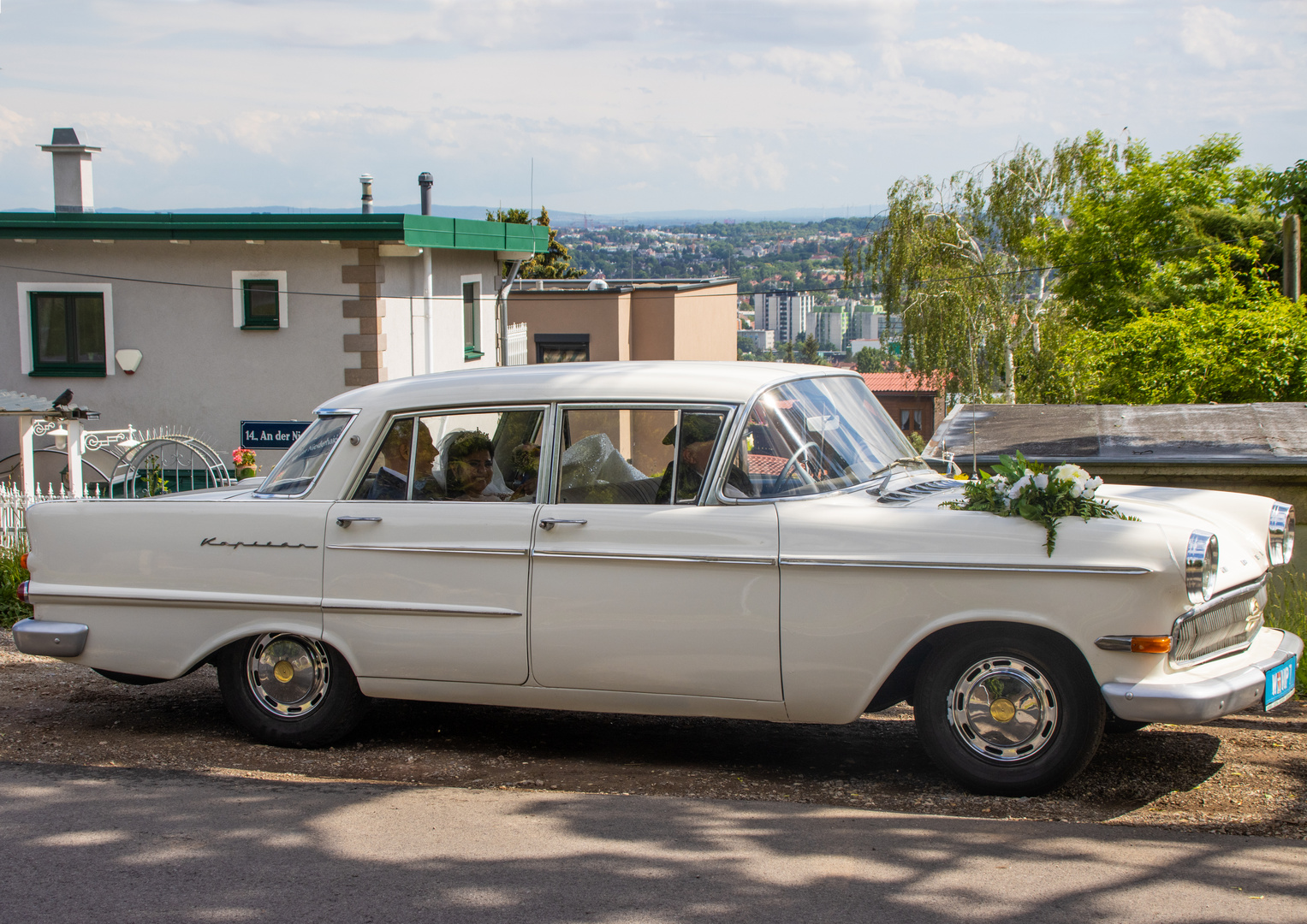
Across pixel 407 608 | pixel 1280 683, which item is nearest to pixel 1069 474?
pixel 1280 683

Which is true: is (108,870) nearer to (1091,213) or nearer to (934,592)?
(934,592)

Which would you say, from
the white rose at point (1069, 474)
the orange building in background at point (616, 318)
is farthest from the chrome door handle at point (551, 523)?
the orange building in background at point (616, 318)

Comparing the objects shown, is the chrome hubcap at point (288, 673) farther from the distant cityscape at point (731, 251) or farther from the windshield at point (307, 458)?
the distant cityscape at point (731, 251)

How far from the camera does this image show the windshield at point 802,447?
4.93m

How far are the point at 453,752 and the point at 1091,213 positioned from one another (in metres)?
26.9

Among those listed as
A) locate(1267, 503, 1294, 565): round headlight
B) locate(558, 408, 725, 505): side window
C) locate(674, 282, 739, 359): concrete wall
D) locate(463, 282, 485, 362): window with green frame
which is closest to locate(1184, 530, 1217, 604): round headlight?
locate(1267, 503, 1294, 565): round headlight

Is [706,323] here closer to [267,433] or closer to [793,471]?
[267,433]


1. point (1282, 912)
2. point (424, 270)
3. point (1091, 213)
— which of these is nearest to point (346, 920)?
point (1282, 912)

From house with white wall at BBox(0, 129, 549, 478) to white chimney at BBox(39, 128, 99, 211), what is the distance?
1.48 m

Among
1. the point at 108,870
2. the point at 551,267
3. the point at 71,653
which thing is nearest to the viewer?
the point at 108,870

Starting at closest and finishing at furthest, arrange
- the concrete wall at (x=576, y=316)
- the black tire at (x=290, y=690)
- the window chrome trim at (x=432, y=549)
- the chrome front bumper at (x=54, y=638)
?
1. the window chrome trim at (x=432, y=549)
2. the black tire at (x=290, y=690)
3. the chrome front bumper at (x=54, y=638)
4. the concrete wall at (x=576, y=316)

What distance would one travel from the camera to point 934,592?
460 centimetres

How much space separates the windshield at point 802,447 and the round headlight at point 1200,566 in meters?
1.33

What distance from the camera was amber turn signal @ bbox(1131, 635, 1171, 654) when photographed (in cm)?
433
